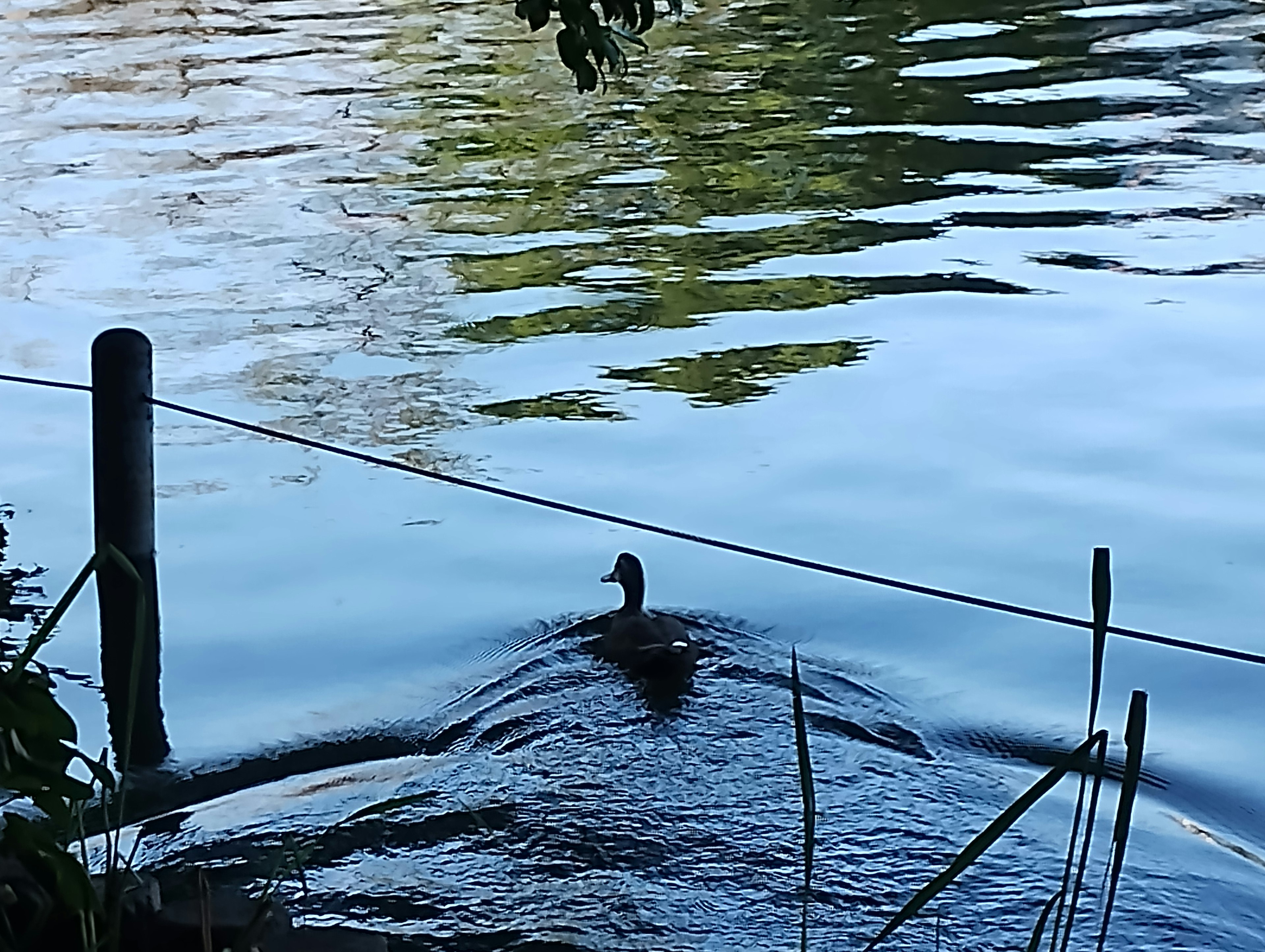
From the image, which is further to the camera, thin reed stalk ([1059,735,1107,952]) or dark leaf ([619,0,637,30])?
dark leaf ([619,0,637,30])

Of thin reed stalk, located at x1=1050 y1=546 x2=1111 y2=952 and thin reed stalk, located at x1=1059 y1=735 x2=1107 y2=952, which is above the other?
thin reed stalk, located at x1=1050 y1=546 x2=1111 y2=952

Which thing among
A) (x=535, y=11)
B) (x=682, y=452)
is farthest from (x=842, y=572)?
(x=682, y=452)

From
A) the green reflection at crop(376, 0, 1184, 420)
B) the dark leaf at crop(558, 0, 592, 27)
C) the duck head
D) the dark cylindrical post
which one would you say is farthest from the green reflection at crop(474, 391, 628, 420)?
the dark leaf at crop(558, 0, 592, 27)

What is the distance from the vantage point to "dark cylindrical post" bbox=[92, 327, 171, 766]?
4832 mm

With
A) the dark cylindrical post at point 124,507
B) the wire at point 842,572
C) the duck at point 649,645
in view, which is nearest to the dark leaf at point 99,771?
the wire at point 842,572

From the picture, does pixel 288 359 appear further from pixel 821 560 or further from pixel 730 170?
pixel 730 170

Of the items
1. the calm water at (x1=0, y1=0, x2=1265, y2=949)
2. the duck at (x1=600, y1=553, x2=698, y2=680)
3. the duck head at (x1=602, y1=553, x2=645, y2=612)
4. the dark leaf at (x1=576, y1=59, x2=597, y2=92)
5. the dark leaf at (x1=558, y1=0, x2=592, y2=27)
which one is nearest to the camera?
the dark leaf at (x1=558, y1=0, x2=592, y2=27)

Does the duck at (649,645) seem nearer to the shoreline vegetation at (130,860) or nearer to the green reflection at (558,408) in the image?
the shoreline vegetation at (130,860)

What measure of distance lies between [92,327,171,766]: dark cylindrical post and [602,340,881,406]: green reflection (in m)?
3.04

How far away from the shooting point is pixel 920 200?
1086 centimetres

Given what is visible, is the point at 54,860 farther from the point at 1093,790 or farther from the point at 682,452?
the point at 682,452

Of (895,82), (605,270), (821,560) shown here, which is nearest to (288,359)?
(605,270)

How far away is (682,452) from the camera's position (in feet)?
23.4

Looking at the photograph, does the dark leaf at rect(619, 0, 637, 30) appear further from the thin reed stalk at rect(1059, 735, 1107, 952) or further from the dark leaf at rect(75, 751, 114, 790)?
the thin reed stalk at rect(1059, 735, 1107, 952)
